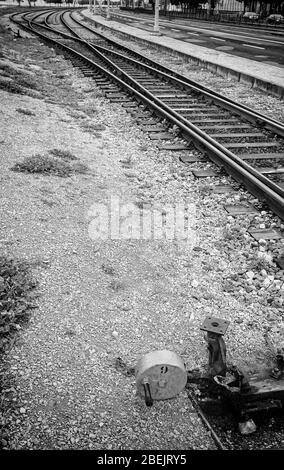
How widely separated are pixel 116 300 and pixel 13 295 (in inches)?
38.2

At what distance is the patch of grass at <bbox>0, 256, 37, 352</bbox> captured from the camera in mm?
3320

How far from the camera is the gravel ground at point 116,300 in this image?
271 cm

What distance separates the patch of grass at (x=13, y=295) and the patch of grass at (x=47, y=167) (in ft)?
8.28

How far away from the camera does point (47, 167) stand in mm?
6449

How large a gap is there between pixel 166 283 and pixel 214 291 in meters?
0.51

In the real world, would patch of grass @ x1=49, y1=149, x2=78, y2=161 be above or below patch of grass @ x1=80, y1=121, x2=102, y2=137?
below

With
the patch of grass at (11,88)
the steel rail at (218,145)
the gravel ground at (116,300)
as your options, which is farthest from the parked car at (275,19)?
the gravel ground at (116,300)

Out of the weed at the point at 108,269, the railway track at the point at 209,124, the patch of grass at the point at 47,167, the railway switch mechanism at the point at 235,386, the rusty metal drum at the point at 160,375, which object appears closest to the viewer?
the rusty metal drum at the point at 160,375

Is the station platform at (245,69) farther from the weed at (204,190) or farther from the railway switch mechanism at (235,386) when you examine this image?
the railway switch mechanism at (235,386)

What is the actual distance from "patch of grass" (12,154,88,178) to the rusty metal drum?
4.34m

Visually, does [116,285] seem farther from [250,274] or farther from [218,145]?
[218,145]

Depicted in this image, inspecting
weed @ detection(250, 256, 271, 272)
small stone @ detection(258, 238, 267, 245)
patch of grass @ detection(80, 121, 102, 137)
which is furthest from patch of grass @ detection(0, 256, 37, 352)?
patch of grass @ detection(80, 121, 102, 137)

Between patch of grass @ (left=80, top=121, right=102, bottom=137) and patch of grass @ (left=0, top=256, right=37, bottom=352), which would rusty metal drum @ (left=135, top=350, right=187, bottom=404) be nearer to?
patch of grass @ (left=0, top=256, right=37, bottom=352)

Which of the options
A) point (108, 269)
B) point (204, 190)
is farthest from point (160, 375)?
point (204, 190)
